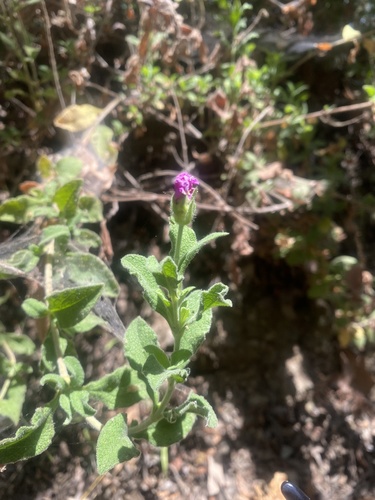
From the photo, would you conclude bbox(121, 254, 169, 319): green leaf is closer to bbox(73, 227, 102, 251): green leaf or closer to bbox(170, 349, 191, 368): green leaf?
bbox(170, 349, 191, 368): green leaf

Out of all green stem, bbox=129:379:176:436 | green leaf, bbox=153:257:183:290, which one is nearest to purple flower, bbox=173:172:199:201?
green leaf, bbox=153:257:183:290

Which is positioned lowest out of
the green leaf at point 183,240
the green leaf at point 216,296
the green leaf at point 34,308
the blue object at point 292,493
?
the blue object at point 292,493

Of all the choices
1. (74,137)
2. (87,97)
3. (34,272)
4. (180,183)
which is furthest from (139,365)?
(87,97)

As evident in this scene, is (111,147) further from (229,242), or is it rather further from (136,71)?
(229,242)

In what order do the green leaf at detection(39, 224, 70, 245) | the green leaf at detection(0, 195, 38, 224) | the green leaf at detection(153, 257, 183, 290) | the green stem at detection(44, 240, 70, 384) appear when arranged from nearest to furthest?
the green leaf at detection(153, 257, 183, 290) → the green stem at detection(44, 240, 70, 384) → the green leaf at detection(39, 224, 70, 245) → the green leaf at detection(0, 195, 38, 224)

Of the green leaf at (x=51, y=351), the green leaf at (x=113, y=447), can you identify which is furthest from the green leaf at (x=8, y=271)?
the green leaf at (x=113, y=447)

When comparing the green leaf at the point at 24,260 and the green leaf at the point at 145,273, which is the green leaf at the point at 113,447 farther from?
the green leaf at the point at 24,260
